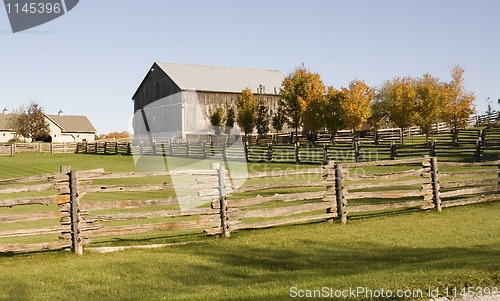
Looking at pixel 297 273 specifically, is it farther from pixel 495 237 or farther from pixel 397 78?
pixel 397 78

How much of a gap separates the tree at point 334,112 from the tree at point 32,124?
53285 mm

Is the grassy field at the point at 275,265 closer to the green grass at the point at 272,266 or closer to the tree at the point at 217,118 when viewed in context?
the green grass at the point at 272,266

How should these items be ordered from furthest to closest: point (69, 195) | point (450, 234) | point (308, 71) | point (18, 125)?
point (18, 125)
point (308, 71)
point (450, 234)
point (69, 195)

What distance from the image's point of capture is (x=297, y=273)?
879 centimetres

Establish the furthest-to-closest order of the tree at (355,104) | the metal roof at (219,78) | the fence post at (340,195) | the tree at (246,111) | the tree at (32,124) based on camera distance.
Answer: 1. the tree at (32,124)
2. the metal roof at (219,78)
3. the tree at (246,111)
4. the tree at (355,104)
5. the fence post at (340,195)

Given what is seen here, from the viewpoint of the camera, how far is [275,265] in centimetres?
954

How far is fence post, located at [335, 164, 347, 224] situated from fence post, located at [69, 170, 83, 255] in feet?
21.0

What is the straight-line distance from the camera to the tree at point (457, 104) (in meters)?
63.4

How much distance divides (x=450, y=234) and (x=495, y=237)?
36.4 inches

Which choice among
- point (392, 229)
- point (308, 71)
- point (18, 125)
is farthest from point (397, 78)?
point (392, 229)

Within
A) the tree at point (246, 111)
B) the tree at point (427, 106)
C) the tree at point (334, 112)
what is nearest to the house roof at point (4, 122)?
the tree at point (246, 111)

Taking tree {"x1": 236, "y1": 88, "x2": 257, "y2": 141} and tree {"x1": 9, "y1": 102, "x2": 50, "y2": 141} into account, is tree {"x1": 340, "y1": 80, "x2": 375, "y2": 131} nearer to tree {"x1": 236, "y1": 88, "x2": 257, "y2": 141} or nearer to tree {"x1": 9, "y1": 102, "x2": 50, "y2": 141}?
tree {"x1": 236, "y1": 88, "x2": 257, "y2": 141}

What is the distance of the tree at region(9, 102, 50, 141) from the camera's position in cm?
9119

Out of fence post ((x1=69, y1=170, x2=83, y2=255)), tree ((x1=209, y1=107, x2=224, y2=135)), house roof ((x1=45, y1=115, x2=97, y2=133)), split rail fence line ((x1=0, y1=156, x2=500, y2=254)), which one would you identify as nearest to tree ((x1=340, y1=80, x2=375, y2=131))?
tree ((x1=209, y1=107, x2=224, y2=135))
